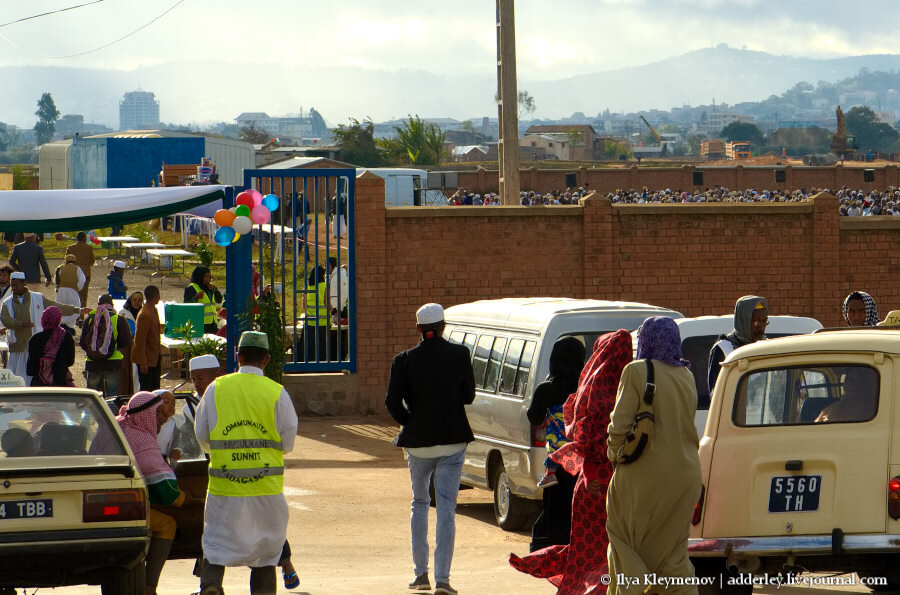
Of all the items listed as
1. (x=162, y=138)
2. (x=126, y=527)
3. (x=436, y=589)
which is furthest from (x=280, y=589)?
(x=162, y=138)

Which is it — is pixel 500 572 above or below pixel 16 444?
below

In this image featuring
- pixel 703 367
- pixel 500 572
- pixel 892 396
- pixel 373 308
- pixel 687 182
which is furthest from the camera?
pixel 687 182

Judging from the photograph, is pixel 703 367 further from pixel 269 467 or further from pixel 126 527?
pixel 126 527

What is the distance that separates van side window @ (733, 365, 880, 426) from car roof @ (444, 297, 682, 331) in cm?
345

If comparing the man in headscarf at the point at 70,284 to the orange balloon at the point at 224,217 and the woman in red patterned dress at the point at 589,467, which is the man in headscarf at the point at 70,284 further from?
the woman in red patterned dress at the point at 589,467

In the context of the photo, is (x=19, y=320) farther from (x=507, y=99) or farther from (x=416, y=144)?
(x=416, y=144)

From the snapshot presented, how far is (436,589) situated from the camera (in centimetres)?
797

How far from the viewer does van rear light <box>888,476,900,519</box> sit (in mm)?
6477

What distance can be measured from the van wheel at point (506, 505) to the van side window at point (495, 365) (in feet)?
2.33

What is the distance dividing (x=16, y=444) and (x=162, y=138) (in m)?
50.8

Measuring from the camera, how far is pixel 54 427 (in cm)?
732

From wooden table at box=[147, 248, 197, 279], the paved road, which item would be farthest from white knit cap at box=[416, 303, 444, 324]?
wooden table at box=[147, 248, 197, 279]

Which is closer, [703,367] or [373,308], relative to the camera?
[703,367]

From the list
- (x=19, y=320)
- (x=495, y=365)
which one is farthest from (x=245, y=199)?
(x=495, y=365)
